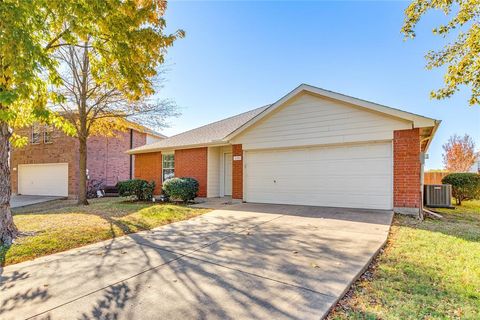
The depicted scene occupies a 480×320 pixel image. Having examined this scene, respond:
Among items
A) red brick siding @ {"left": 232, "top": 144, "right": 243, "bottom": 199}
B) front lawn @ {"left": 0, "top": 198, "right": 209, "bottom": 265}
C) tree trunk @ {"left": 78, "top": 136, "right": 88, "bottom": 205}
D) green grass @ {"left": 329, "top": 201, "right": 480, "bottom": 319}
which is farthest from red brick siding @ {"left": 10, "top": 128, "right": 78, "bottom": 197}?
green grass @ {"left": 329, "top": 201, "right": 480, "bottom": 319}

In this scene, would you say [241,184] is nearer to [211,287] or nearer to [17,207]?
[211,287]

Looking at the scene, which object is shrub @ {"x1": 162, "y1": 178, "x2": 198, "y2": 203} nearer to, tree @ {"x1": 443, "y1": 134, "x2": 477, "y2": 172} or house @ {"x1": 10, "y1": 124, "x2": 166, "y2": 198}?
house @ {"x1": 10, "y1": 124, "x2": 166, "y2": 198}

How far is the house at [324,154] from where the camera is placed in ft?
26.1

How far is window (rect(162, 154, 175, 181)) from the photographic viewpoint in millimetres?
14424

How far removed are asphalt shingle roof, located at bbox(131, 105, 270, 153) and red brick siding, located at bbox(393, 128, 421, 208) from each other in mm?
6893

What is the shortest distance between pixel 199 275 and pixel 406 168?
23.9 ft

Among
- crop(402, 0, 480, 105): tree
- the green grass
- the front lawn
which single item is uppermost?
crop(402, 0, 480, 105): tree

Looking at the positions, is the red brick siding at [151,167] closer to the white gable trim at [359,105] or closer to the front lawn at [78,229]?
the front lawn at [78,229]

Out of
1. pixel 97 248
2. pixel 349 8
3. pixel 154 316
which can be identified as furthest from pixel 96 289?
pixel 349 8

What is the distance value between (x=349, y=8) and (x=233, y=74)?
5555 mm

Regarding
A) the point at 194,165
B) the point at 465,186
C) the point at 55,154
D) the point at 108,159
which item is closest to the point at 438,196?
the point at 465,186

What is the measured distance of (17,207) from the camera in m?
14.3

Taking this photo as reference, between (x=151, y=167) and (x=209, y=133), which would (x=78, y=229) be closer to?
(x=209, y=133)

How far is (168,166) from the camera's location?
14.6 metres
